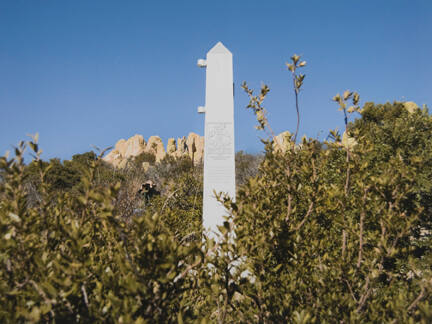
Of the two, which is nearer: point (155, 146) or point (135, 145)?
point (155, 146)

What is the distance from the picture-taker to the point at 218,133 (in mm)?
5281

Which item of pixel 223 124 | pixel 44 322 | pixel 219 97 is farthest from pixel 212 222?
pixel 44 322

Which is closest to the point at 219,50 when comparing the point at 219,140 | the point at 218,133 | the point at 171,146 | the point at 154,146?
the point at 218,133

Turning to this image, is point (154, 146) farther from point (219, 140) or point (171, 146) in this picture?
point (219, 140)

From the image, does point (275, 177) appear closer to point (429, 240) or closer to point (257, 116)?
point (257, 116)

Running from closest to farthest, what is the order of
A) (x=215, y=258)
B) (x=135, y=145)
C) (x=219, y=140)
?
(x=215, y=258)
(x=219, y=140)
(x=135, y=145)

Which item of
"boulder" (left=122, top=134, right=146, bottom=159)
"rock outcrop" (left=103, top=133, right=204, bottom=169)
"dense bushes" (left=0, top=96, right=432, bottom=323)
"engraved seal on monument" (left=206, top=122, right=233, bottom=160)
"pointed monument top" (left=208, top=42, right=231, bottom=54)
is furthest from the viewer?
"boulder" (left=122, top=134, right=146, bottom=159)

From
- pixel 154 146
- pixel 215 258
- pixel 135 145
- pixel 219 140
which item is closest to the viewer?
pixel 215 258

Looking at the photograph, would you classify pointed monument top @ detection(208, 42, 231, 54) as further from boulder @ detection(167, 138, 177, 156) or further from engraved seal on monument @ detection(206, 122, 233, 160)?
boulder @ detection(167, 138, 177, 156)

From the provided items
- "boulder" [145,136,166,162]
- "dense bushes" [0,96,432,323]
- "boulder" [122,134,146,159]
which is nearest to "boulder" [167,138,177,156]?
"boulder" [145,136,166,162]

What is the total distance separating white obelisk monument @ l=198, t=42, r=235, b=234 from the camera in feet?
16.8

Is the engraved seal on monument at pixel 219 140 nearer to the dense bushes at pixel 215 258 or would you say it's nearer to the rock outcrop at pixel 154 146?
the dense bushes at pixel 215 258

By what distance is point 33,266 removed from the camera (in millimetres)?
1300

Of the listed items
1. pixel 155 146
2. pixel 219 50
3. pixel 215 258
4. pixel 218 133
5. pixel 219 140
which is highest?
pixel 155 146
